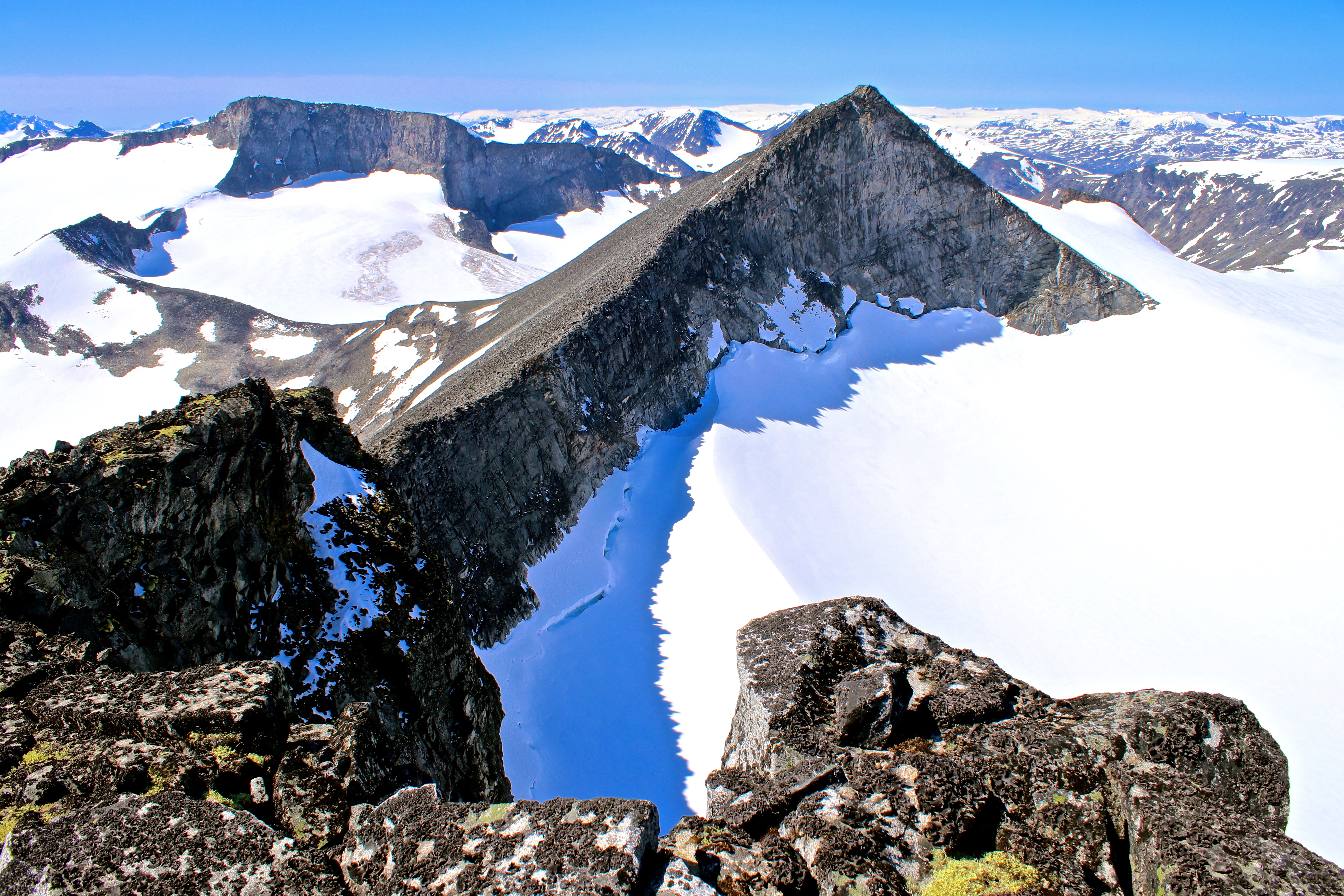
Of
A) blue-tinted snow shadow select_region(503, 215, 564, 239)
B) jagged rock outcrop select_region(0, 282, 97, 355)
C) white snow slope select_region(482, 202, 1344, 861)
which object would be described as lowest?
white snow slope select_region(482, 202, 1344, 861)

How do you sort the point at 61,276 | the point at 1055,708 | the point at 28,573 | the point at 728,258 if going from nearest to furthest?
the point at 1055,708 → the point at 28,573 → the point at 728,258 → the point at 61,276

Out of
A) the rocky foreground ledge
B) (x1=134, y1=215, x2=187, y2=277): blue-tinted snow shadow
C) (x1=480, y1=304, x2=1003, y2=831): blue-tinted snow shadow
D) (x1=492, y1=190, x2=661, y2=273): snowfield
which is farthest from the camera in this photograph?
(x1=492, y1=190, x2=661, y2=273): snowfield

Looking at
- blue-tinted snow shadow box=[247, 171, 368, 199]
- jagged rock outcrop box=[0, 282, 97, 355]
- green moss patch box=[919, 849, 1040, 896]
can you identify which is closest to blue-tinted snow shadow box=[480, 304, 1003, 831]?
green moss patch box=[919, 849, 1040, 896]

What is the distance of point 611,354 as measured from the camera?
84.2 feet

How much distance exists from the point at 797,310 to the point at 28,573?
30222 mm

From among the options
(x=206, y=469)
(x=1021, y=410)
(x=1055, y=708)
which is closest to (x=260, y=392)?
(x=206, y=469)

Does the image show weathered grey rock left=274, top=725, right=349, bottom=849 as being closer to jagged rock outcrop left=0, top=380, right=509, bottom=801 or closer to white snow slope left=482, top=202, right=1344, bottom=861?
jagged rock outcrop left=0, top=380, right=509, bottom=801

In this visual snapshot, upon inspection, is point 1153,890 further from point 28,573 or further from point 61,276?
point 61,276

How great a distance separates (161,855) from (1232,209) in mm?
228718

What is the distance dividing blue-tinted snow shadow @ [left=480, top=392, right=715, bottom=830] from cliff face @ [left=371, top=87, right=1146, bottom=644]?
974mm

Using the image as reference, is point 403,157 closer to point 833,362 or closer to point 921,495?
point 833,362

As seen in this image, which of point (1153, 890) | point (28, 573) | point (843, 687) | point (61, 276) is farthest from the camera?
point (61, 276)

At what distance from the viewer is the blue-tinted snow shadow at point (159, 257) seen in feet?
240

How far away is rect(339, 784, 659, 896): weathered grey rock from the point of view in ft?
13.9
